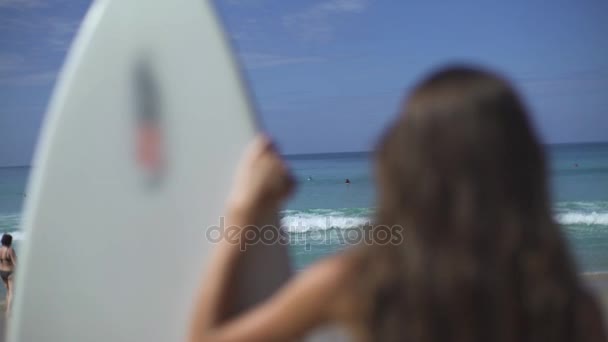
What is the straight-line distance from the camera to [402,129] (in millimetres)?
880

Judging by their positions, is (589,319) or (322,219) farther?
(322,219)

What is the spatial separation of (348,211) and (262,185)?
21.9 meters

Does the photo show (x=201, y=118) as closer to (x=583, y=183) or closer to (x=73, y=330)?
(x=73, y=330)

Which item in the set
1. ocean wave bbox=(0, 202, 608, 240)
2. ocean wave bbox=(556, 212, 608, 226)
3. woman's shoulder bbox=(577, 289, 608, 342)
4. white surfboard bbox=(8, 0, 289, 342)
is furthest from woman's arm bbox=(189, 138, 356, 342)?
ocean wave bbox=(556, 212, 608, 226)

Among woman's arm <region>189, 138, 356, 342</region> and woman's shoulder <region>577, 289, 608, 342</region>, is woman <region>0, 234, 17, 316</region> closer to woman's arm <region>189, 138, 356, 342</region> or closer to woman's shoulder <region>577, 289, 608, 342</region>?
woman's arm <region>189, 138, 356, 342</region>

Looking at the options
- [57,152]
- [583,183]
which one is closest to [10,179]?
[583,183]

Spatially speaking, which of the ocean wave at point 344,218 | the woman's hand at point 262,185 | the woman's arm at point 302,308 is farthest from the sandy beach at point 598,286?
the ocean wave at point 344,218

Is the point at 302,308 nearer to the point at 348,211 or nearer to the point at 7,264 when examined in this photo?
the point at 7,264

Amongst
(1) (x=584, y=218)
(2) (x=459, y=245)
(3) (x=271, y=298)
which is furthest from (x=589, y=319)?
(1) (x=584, y=218)

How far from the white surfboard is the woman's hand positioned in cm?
19

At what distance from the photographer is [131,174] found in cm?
150

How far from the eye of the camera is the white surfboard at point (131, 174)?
58.2 inches

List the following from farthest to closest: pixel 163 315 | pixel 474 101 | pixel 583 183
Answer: pixel 583 183 → pixel 163 315 → pixel 474 101

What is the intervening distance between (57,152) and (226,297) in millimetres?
695
